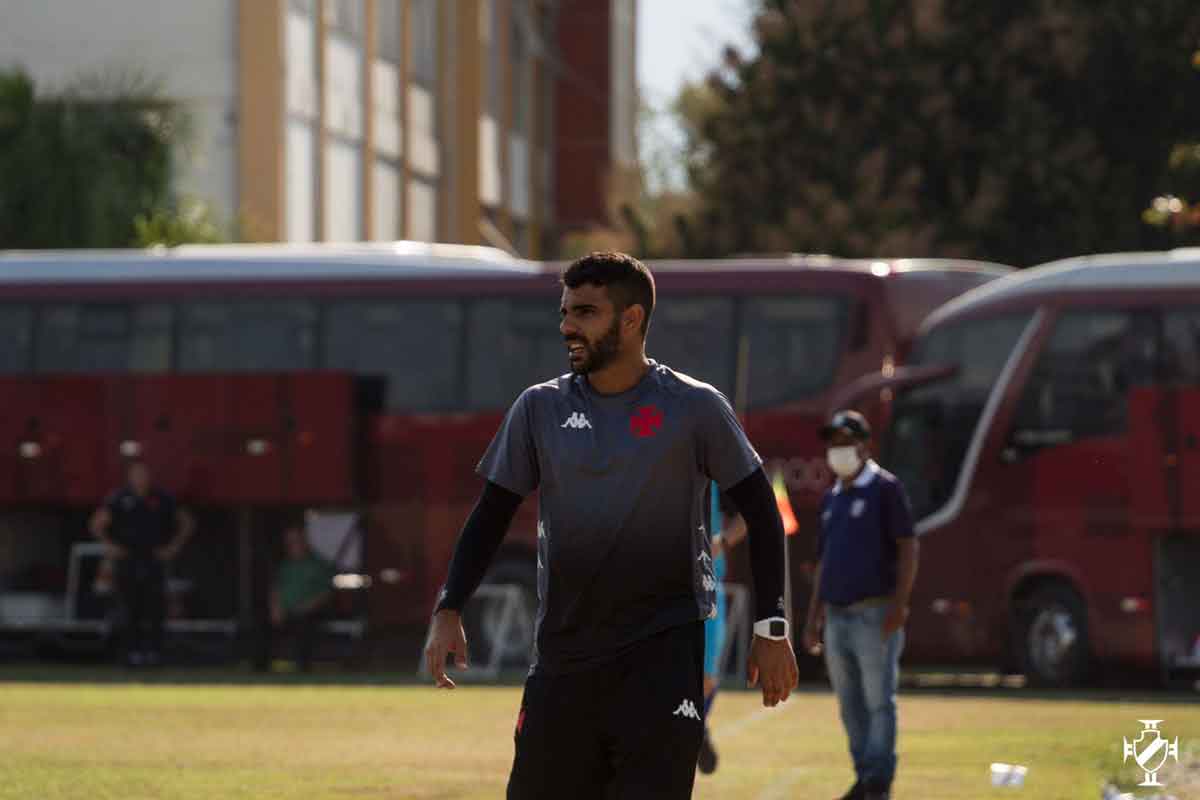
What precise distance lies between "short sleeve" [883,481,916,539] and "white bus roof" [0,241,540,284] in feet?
49.3

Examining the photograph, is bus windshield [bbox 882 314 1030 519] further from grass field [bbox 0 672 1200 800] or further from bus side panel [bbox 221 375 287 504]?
bus side panel [bbox 221 375 287 504]

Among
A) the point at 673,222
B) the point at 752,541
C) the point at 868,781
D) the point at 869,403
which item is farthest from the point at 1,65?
the point at 752,541

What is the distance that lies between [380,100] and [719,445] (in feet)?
135

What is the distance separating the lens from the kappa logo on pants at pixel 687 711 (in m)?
7.64

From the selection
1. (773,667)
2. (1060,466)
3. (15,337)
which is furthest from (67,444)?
(773,667)

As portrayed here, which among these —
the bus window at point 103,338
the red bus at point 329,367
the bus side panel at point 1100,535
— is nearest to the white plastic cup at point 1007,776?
the bus side panel at point 1100,535

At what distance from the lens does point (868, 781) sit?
43.0ft

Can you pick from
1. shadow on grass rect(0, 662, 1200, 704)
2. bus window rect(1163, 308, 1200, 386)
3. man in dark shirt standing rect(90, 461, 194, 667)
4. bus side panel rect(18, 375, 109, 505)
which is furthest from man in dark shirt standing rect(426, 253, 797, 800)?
bus side panel rect(18, 375, 109, 505)

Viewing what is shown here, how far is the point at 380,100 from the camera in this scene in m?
48.5

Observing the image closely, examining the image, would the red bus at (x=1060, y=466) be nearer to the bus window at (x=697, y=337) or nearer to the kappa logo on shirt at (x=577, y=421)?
the bus window at (x=697, y=337)

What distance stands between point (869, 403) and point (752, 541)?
18.9m

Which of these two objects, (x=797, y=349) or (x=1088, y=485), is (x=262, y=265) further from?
(x=1088, y=485)

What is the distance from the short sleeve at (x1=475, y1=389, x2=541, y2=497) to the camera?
25.6 feet

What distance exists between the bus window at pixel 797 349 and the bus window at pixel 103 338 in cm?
587
